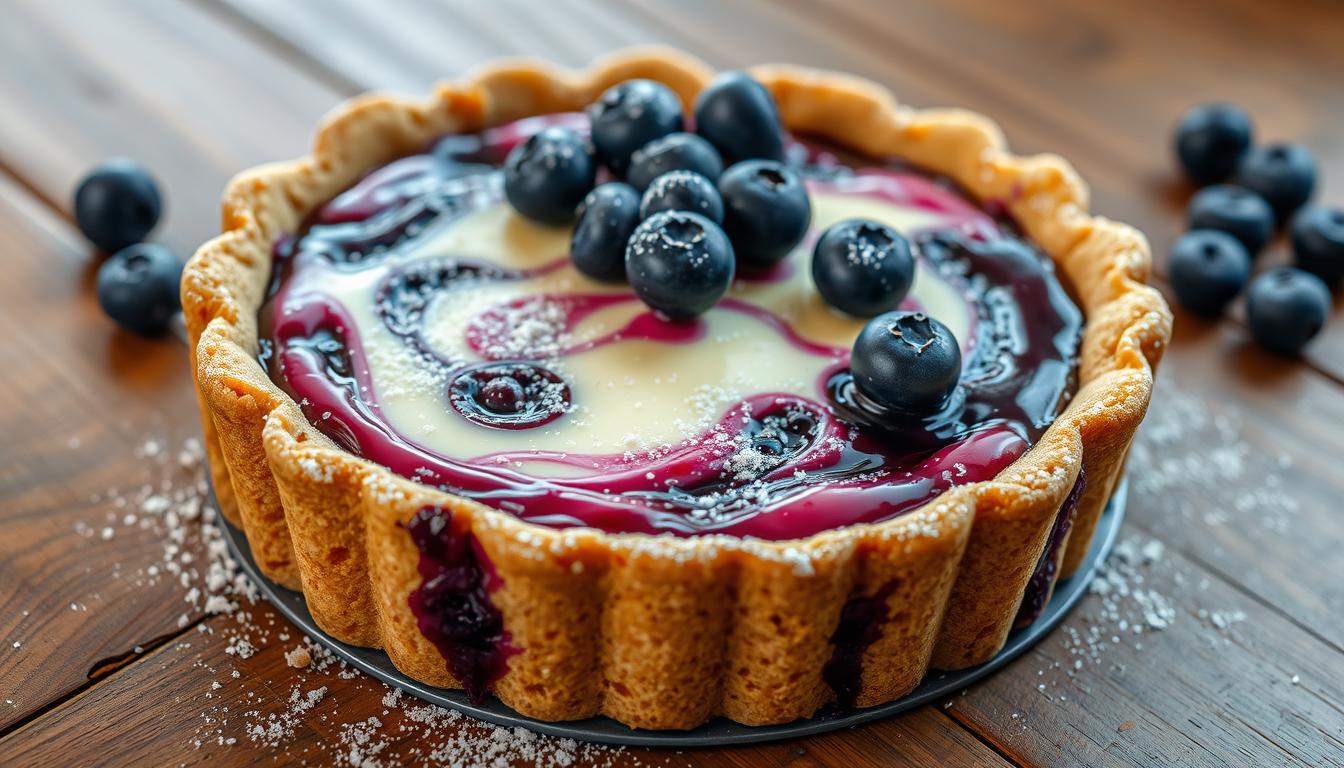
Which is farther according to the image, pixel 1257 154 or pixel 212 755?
pixel 1257 154

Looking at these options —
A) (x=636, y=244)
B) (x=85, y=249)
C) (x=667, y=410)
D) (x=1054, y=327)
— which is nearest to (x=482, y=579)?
(x=667, y=410)

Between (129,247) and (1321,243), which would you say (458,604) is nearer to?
(129,247)

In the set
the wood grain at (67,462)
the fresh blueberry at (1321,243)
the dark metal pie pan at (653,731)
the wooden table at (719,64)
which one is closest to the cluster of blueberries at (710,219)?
the dark metal pie pan at (653,731)

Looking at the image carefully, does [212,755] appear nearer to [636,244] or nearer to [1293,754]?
[636,244]

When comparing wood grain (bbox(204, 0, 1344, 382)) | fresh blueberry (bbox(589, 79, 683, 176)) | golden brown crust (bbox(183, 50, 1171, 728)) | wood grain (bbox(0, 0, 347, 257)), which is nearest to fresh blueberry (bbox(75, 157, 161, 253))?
wood grain (bbox(0, 0, 347, 257))

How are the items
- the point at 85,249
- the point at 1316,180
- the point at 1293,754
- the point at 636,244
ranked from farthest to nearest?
1. the point at 1316,180
2. the point at 85,249
3. the point at 636,244
4. the point at 1293,754

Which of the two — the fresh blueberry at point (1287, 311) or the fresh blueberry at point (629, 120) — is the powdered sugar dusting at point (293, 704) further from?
the fresh blueberry at point (1287, 311)
